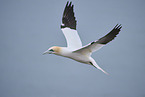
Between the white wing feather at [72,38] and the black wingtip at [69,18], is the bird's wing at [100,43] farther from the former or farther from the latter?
the black wingtip at [69,18]

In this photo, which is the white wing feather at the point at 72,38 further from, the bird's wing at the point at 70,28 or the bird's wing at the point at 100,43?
the bird's wing at the point at 100,43

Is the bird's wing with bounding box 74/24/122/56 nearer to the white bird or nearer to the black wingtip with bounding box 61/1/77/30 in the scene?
the white bird

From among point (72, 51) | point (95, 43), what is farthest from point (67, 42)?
point (95, 43)

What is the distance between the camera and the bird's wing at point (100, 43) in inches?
261

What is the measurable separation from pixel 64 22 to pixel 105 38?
8.97 feet

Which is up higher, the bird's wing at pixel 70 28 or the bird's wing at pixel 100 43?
the bird's wing at pixel 70 28

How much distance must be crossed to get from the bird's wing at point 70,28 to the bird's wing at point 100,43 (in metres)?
0.80

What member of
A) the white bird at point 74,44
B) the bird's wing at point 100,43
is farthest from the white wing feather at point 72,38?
the bird's wing at point 100,43

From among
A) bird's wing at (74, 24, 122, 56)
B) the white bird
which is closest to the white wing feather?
the white bird

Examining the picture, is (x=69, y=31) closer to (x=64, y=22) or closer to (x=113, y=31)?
(x=64, y=22)

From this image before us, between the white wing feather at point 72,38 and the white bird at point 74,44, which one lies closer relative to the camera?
the white bird at point 74,44

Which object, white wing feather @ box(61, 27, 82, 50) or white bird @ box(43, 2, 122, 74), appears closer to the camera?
white bird @ box(43, 2, 122, 74)

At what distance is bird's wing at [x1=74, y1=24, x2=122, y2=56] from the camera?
261 inches

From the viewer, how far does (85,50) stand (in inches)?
286
